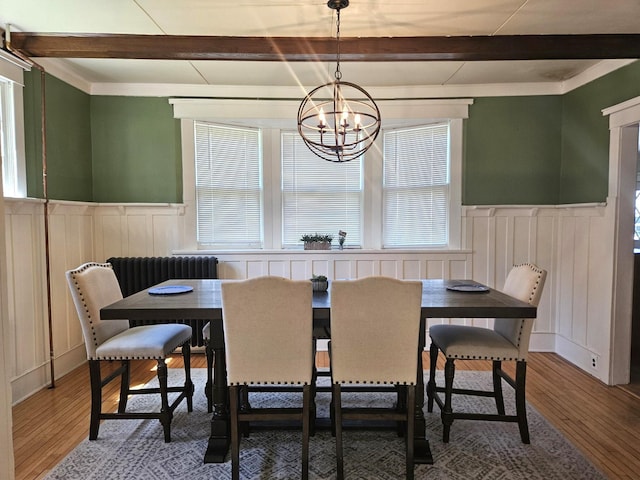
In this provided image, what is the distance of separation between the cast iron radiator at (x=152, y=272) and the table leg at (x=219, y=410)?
1500 millimetres

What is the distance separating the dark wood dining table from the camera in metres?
2.09

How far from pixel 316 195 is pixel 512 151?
2030 mm

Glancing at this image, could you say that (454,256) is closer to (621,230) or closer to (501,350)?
(621,230)

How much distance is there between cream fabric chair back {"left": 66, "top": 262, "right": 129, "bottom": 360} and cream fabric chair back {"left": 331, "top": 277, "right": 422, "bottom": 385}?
4.93ft

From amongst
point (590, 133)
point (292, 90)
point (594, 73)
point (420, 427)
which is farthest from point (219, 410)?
point (594, 73)

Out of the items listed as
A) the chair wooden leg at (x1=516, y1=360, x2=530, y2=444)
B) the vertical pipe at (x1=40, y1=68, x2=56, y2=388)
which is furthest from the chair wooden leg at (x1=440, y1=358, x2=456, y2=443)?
the vertical pipe at (x1=40, y1=68, x2=56, y2=388)

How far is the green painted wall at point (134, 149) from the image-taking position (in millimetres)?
3844

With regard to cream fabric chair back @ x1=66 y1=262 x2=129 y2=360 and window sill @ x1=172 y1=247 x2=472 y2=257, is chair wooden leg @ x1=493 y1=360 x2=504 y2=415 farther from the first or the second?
cream fabric chair back @ x1=66 y1=262 x2=129 y2=360

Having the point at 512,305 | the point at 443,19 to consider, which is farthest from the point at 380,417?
the point at 443,19

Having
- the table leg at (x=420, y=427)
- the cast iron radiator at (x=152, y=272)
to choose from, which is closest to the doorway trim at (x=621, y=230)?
the table leg at (x=420, y=427)

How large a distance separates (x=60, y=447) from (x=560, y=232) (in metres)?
4.41

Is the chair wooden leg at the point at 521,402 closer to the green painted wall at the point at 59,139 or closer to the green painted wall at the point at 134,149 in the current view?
the green painted wall at the point at 134,149

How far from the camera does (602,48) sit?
2740mm

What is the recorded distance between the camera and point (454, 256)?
3941 mm
